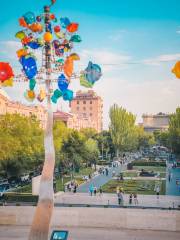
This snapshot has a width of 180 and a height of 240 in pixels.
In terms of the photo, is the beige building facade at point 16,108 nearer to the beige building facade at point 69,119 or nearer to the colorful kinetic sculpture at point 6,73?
the beige building facade at point 69,119

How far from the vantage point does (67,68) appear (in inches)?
475

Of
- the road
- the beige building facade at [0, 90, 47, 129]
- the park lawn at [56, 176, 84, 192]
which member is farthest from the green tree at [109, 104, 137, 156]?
the road

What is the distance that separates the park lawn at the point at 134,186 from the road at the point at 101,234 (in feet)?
41.3

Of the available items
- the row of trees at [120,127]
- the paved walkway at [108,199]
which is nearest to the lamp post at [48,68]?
the paved walkway at [108,199]

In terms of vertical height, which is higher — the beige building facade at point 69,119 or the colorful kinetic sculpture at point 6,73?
the beige building facade at point 69,119

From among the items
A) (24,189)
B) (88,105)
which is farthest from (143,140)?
(24,189)

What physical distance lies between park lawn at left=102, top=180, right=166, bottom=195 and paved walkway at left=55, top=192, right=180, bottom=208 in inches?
93.5

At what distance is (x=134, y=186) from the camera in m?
33.7

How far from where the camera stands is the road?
55.1ft

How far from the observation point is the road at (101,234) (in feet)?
55.1

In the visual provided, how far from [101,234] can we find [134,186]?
55.0 feet

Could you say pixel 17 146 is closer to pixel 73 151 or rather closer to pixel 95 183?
pixel 95 183

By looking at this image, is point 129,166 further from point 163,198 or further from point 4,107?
point 163,198

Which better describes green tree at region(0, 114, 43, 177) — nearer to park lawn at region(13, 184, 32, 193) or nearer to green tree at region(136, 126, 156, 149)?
park lawn at region(13, 184, 32, 193)
